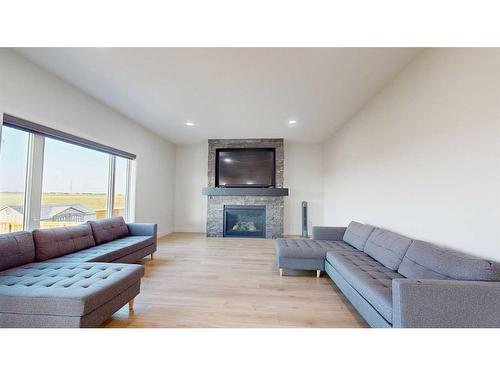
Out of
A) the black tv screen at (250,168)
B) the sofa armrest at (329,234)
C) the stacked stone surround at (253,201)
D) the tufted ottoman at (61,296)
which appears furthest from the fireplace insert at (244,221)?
the tufted ottoman at (61,296)

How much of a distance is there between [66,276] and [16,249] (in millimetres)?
699

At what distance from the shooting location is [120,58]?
2.13 m

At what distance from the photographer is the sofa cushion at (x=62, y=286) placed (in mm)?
1312

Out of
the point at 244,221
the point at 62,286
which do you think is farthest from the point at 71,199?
the point at 244,221

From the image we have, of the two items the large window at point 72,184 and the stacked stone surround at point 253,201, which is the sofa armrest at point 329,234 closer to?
the stacked stone surround at point 253,201

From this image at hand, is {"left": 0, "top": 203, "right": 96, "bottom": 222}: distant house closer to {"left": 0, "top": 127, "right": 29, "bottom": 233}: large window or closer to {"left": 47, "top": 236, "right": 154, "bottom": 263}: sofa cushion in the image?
{"left": 0, "top": 127, "right": 29, "bottom": 233}: large window

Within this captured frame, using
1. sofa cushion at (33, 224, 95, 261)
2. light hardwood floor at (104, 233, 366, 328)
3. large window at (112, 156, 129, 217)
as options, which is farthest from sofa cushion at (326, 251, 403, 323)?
large window at (112, 156, 129, 217)

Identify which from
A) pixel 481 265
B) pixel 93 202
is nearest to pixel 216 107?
pixel 93 202

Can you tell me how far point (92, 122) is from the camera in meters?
3.12

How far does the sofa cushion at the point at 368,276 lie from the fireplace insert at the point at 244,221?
3.04 metres

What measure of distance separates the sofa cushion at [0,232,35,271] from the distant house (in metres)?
0.50

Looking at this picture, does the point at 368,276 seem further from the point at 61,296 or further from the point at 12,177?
the point at 12,177

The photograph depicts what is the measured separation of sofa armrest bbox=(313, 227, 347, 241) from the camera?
11.0ft

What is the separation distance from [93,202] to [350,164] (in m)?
4.88
